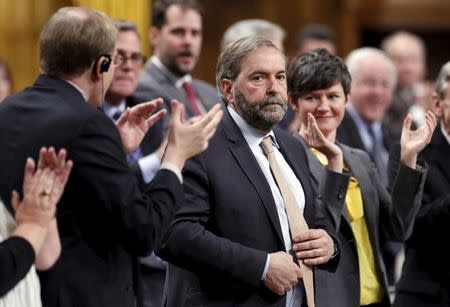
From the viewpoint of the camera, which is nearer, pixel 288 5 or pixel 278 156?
pixel 278 156

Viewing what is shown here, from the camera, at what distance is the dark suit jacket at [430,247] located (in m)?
4.11

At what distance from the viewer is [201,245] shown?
327cm

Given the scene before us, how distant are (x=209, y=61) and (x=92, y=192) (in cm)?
592

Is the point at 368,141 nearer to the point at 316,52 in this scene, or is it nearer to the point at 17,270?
the point at 316,52

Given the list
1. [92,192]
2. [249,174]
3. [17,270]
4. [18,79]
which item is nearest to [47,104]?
[92,192]

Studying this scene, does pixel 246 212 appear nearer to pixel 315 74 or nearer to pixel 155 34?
pixel 315 74

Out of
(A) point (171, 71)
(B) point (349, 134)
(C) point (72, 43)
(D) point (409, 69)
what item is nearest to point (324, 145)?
(C) point (72, 43)

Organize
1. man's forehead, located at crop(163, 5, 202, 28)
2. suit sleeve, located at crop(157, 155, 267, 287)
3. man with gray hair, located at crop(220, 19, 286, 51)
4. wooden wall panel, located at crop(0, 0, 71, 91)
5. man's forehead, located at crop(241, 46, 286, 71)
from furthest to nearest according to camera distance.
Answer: man with gray hair, located at crop(220, 19, 286, 51) < man's forehead, located at crop(163, 5, 202, 28) < wooden wall panel, located at crop(0, 0, 71, 91) < man's forehead, located at crop(241, 46, 286, 71) < suit sleeve, located at crop(157, 155, 267, 287)

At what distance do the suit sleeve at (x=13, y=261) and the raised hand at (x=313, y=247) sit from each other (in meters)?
1.02

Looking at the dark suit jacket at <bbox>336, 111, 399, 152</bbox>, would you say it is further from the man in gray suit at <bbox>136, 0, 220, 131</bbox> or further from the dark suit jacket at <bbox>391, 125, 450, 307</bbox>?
the dark suit jacket at <bbox>391, 125, 450, 307</bbox>

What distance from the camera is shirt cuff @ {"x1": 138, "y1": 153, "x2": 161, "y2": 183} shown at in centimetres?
443

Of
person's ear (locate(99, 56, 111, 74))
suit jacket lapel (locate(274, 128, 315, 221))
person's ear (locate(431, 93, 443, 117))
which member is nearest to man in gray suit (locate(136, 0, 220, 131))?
person's ear (locate(431, 93, 443, 117))

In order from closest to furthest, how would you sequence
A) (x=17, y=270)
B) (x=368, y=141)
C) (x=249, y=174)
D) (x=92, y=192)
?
(x=17, y=270) → (x=92, y=192) → (x=249, y=174) → (x=368, y=141)

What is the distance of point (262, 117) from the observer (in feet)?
11.4
